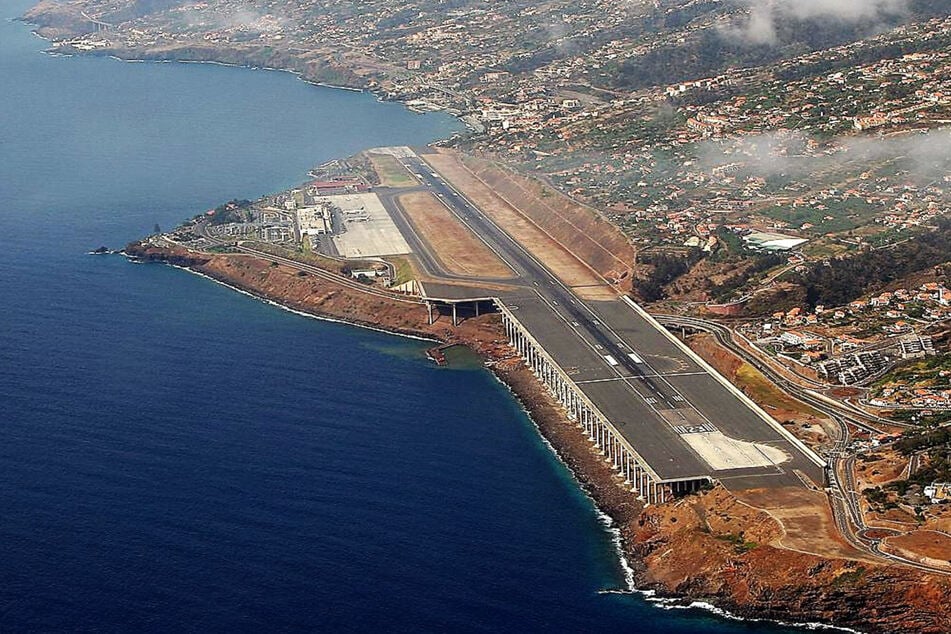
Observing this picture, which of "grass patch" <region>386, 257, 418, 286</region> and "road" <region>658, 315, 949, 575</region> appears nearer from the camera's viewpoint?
"road" <region>658, 315, 949, 575</region>

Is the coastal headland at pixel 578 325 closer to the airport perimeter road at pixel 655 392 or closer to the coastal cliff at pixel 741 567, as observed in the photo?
the coastal cliff at pixel 741 567

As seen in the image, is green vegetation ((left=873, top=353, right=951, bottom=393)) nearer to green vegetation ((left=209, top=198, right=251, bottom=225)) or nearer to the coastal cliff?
the coastal cliff

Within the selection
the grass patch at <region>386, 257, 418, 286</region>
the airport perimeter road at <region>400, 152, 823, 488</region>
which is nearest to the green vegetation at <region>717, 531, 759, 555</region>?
the airport perimeter road at <region>400, 152, 823, 488</region>

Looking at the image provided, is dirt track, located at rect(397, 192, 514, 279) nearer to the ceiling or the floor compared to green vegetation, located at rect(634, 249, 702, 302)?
nearer to the ceiling

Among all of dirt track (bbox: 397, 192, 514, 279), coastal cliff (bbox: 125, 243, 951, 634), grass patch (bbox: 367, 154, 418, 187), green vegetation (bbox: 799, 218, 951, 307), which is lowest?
coastal cliff (bbox: 125, 243, 951, 634)

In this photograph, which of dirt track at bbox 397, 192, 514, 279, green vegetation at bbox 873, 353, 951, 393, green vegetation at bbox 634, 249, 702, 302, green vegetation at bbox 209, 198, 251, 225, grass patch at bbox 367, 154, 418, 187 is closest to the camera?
green vegetation at bbox 873, 353, 951, 393

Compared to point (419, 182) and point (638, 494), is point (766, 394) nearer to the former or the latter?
point (638, 494)

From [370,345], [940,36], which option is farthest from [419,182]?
[940,36]
